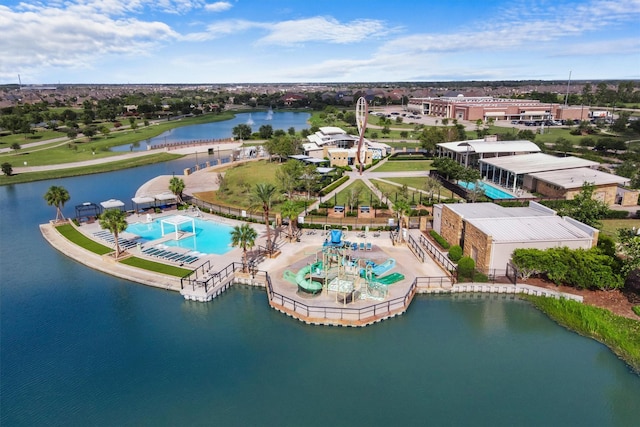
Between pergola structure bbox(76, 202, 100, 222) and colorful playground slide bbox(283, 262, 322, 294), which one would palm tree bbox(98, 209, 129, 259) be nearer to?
pergola structure bbox(76, 202, 100, 222)

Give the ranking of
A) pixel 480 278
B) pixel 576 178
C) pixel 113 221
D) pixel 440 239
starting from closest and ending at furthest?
1. pixel 480 278
2. pixel 113 221
3. pixel 440 239
4. pixel 576 178

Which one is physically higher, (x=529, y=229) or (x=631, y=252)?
(x=631, y=252)

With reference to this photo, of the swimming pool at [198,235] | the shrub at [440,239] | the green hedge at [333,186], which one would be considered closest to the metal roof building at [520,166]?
the green hedge at [333,186]

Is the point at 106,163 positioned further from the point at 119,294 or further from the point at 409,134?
the point at 409,134

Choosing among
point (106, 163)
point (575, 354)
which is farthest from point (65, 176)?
point (575, 354)

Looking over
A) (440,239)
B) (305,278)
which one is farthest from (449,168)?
(305,278)

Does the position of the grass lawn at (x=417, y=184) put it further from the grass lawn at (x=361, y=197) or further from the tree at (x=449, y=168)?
the grass lawn at (x=361, y=197)

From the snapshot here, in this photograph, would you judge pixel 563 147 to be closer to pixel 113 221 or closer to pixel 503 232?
pixel 503 232
